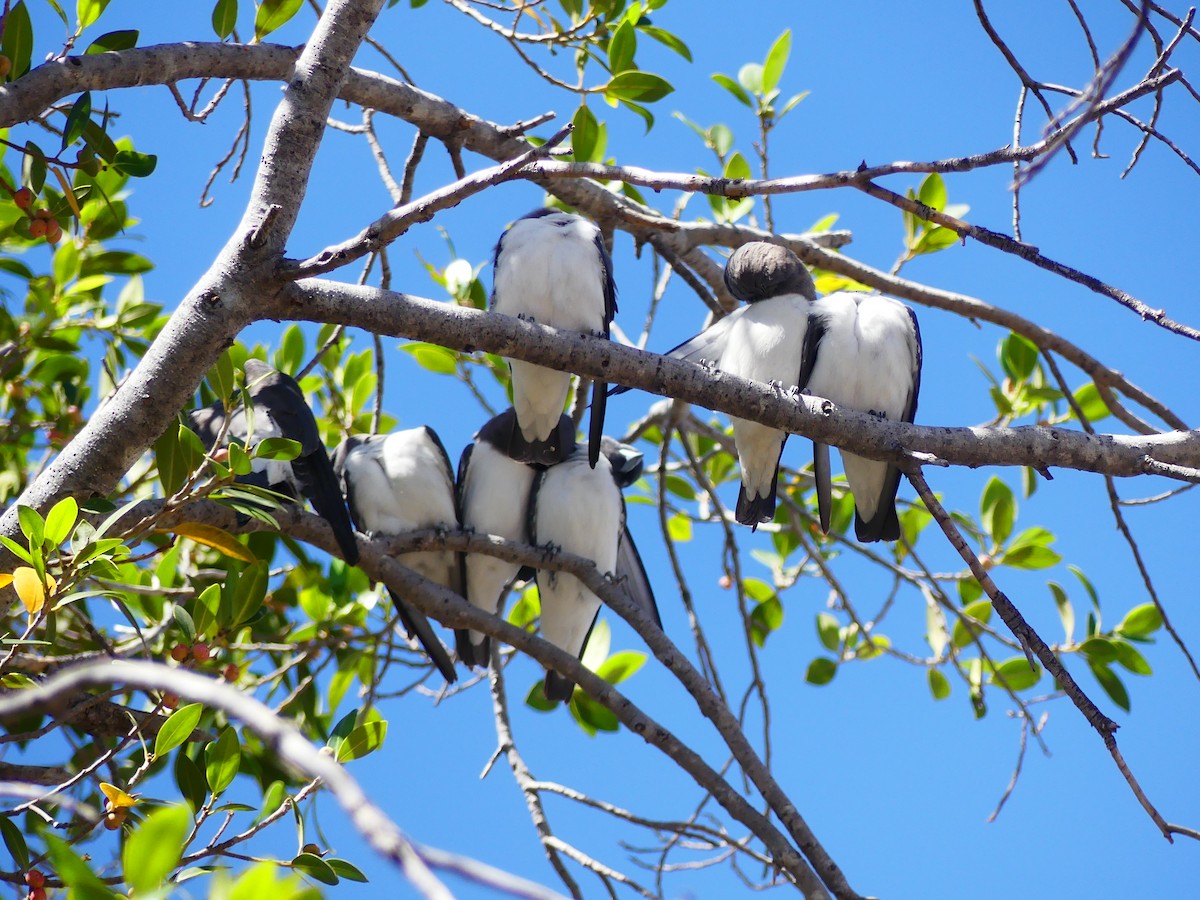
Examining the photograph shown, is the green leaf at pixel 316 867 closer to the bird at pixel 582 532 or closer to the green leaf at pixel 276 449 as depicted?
the green leaf at pixel 276 449

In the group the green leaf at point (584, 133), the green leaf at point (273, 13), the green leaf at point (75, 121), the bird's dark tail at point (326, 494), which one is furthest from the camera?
the bird's dark tail at point (326, 494)

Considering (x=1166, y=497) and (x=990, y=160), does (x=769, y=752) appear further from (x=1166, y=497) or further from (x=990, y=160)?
(x=990, y=160)

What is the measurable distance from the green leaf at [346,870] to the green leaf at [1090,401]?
296cm

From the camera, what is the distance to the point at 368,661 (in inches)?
157

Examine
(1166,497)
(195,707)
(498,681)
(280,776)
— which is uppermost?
(1166,497)

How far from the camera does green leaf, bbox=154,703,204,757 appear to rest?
1989 mm

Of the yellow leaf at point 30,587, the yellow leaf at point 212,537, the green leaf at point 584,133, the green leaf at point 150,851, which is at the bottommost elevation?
the green leaf at point 150,851

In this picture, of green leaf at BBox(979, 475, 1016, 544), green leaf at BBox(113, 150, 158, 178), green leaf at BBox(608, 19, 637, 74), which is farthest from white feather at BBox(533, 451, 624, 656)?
green leaf at BBox(113, 150, 158, 178)

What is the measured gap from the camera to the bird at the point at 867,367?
134 inches

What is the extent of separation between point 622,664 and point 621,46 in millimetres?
2158

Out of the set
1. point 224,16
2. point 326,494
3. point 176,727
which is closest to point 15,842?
point 176,727

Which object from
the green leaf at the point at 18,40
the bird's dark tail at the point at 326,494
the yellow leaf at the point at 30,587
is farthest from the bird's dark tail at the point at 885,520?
the green leaf at the point at 18,40

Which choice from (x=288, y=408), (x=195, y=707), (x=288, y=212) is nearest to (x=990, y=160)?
(x=288, y=212)

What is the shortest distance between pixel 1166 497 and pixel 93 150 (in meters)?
3.02
